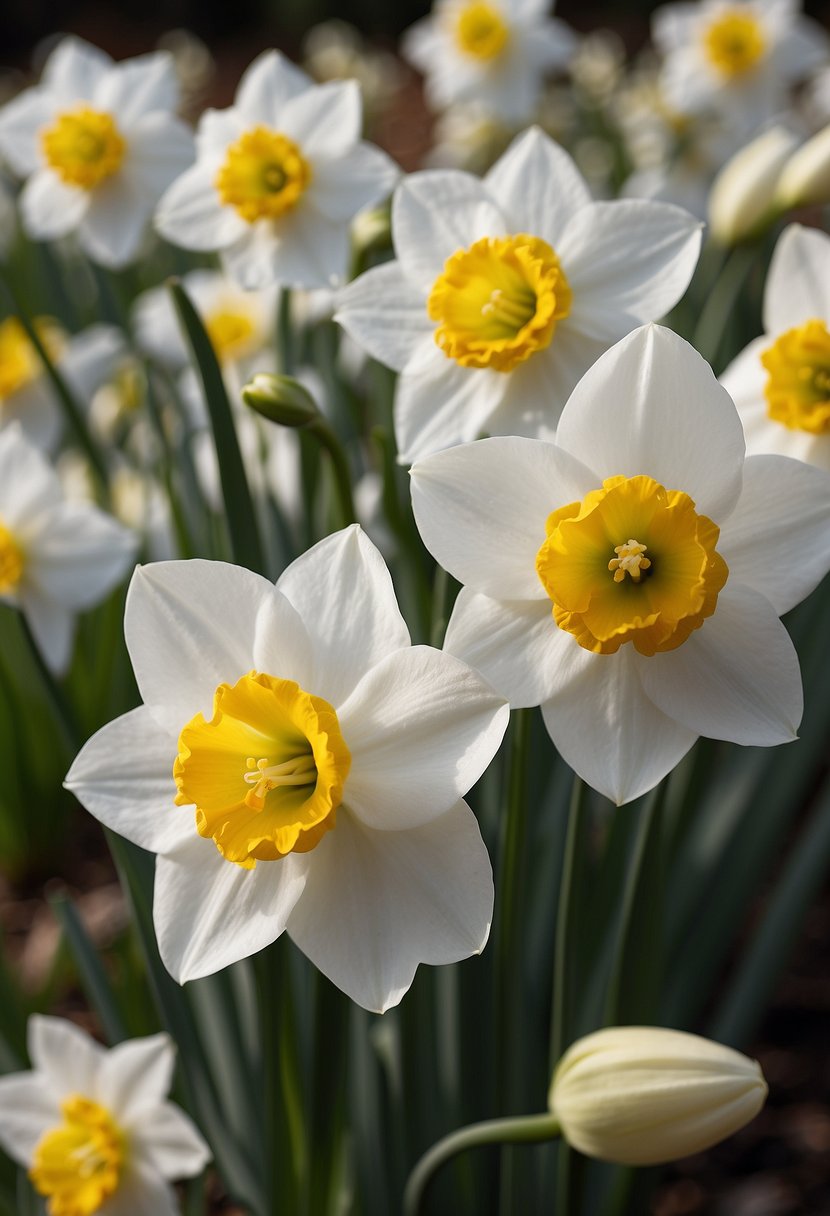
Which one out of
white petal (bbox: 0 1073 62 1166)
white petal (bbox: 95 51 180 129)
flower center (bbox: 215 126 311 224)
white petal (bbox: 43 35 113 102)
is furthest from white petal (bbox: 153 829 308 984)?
white petal (bbox: 43 35 113 102)

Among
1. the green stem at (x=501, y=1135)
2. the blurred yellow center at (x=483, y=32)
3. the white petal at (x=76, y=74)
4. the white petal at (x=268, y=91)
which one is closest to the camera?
the green stem at (x=501, y=1135)

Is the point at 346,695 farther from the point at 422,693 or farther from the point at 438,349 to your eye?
the point at 438,349

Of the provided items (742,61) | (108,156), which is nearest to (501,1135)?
(108,156)

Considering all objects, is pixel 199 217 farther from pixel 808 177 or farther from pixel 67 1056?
pixel 67 1056

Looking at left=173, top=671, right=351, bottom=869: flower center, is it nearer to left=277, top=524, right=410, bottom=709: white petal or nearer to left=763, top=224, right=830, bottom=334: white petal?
left=277, top=524, right=410, bottom=709: white petal

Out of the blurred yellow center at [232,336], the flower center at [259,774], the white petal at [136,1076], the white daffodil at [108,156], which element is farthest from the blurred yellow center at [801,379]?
the blurred yellow center at [232,336]

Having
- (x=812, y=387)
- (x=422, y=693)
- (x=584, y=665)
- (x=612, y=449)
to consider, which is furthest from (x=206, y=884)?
(x=812, y=387)

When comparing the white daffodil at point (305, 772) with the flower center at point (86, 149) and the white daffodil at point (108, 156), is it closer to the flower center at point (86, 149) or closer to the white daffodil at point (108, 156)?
the white daffodil at point (108, 156)
